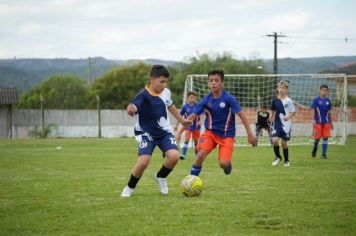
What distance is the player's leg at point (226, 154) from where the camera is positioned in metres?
9.55

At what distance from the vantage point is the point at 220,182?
36.4 ft

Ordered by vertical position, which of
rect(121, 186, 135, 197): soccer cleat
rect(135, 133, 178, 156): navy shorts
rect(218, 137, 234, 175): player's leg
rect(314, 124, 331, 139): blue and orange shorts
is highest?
rect(135, 133, 178, 156): navy shorts

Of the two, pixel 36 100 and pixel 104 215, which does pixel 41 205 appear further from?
pixel 36 100

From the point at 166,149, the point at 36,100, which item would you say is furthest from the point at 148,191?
the point at 36,100

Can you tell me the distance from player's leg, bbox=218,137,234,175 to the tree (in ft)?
138

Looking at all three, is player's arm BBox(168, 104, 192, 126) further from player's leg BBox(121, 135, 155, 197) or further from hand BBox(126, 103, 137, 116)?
hand BBox(126, 103, 137, 116)

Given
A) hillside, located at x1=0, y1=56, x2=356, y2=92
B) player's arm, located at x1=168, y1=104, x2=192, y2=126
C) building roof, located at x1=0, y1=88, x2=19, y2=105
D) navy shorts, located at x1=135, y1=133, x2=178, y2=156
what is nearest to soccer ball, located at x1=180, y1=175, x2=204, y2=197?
navy shorts, located at x1=135, y1=133, x2=178, y2=156

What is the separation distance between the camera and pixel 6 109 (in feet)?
139

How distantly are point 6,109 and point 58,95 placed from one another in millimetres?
→ 9732

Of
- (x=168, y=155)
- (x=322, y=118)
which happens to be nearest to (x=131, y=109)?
(x=168, y=155)

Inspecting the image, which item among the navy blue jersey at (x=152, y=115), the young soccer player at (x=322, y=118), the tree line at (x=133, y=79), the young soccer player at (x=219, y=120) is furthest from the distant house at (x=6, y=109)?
the navy blue jersey at (x=152, y=115)

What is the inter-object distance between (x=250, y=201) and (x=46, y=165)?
8.70 meters

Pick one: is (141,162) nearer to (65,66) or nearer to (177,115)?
(177,115)

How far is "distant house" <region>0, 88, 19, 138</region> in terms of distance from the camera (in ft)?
Answer: 137
